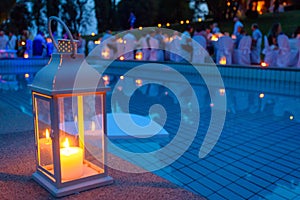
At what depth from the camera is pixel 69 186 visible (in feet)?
6.22

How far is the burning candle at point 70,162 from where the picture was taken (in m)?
1.89

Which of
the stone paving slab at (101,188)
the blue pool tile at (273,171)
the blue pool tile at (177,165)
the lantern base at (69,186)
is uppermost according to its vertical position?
the lantern base at (69,186)

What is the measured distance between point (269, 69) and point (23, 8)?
22547mm

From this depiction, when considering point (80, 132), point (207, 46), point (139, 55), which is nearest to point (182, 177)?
point (80, 132)

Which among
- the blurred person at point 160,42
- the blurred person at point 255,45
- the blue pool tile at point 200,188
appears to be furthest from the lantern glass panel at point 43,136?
the blurred person at point 160,42

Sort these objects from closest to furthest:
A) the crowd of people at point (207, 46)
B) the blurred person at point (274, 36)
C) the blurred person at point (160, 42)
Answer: the blurred person at point (274, 36)
the crowd of people at point (207, 46)
the blurred person at point (160, 42)

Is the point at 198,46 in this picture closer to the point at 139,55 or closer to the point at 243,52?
the point at 243,52

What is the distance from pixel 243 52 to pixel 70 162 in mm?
8630

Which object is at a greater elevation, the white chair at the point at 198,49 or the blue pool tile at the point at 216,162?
the white chair at the point at 198,49

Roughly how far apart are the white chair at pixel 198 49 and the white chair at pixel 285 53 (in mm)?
2305

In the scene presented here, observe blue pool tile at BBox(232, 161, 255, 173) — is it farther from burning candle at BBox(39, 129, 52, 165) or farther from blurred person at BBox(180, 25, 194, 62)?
blurred person at BBox(180, 25, 194, 62)

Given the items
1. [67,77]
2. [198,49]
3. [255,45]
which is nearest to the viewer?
[67,77]

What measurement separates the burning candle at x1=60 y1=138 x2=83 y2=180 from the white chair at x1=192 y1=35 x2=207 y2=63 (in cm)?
847

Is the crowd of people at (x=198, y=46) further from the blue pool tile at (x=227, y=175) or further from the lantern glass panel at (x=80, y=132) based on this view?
the lantern glass panel at (x=80, y=132)
